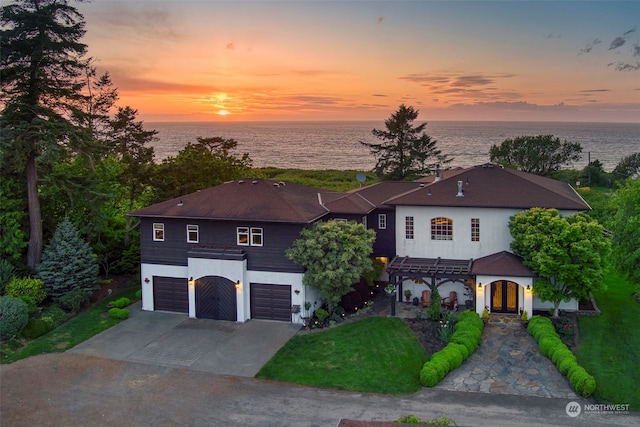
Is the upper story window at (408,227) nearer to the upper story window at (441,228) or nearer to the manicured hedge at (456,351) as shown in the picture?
the upper story window at (441,228)

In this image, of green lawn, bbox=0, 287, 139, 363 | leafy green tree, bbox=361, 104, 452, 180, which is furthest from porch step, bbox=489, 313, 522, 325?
leafy green tree, bbox=361, 104, 452, 180

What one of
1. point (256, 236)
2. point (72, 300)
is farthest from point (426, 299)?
point (72, 300)

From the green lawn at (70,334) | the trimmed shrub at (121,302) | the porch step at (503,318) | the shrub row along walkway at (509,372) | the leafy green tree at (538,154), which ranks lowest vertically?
the shrub row along walkway at (509,372)

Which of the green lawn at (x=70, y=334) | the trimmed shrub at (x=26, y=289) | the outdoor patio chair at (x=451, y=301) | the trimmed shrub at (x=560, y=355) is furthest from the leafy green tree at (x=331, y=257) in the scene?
the trimmed shrub at (x=26, y=289)

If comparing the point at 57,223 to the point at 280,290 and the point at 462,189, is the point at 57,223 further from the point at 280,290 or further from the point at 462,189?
the point at 462,189

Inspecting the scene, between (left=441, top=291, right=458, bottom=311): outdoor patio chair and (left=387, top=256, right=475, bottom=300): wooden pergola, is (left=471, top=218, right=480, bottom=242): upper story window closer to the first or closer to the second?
(left=387, top=256, right=475, bottom=300): wooden pergola

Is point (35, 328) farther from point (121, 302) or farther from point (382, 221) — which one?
point (382, 221)

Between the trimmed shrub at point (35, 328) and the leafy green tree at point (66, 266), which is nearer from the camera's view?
the trimmed shrub at point (35, 328)
